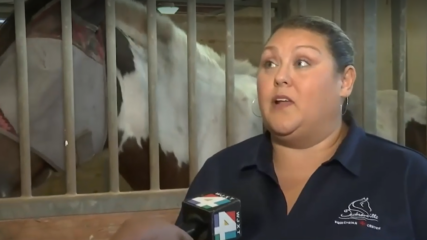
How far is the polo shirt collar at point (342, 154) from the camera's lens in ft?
2.62

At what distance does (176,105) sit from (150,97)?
0.15 metres

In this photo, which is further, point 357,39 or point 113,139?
point 357,39

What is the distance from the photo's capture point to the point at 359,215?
0.75 m

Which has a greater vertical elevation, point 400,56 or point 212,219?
point 400,56

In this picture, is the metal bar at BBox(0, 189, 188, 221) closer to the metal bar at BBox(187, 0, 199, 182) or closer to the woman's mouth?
the metal bar at BBox(187, 0, 199, 182)

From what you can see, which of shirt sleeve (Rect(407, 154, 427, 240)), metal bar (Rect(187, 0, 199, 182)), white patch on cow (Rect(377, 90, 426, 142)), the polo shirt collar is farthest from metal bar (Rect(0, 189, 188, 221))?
white patch on cow (Rect(377, 90, 426, 142))

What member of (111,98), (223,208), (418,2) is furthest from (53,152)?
(418,2)

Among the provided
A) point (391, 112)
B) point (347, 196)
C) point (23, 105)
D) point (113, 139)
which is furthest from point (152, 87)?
point (391, 112)

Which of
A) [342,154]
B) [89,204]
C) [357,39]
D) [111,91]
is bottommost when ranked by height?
[89,204]

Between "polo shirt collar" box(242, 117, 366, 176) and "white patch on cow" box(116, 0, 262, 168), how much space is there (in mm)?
266

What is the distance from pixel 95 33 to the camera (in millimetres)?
1117

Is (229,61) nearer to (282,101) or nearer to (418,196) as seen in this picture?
(282,101)

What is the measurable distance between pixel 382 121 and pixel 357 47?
317mm

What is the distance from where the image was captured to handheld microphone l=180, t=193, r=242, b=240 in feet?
2.02
